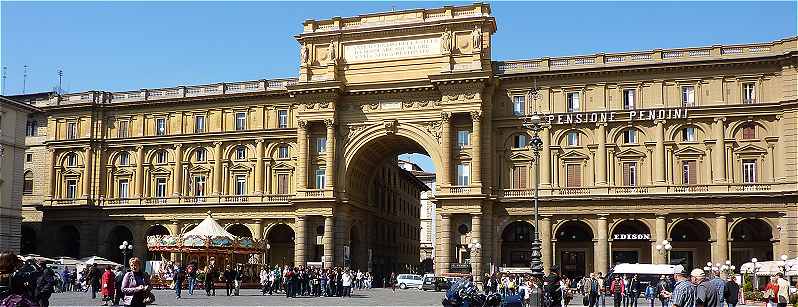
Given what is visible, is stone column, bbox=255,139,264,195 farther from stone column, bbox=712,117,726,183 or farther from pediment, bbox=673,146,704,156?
stone column, bbox=712,117,726,183

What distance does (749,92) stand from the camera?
202 ft

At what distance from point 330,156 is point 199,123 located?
48.3 feet

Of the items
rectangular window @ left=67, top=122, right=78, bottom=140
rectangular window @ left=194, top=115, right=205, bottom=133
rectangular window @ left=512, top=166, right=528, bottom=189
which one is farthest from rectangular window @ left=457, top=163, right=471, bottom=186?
rectangular window @ left=67, top=122, right=78, bottom=140

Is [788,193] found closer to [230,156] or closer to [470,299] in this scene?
[470,299]

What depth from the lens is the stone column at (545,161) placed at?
64812 millimetres

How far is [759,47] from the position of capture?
201 feet

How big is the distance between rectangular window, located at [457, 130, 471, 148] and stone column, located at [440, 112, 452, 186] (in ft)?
3.11

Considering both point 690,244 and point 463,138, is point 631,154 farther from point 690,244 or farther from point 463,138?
point 463,138

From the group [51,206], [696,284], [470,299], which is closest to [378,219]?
[51,206]

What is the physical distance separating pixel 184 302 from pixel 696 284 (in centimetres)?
2678

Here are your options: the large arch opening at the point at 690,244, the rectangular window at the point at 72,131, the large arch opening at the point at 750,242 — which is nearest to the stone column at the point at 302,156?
the rectangular window at the point at 72,131

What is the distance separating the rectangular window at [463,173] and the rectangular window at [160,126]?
92.1 ft

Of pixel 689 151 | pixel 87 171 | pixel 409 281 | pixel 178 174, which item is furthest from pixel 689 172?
pixel 87 171

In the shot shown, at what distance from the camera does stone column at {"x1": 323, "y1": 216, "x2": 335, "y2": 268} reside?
67.1 metres
